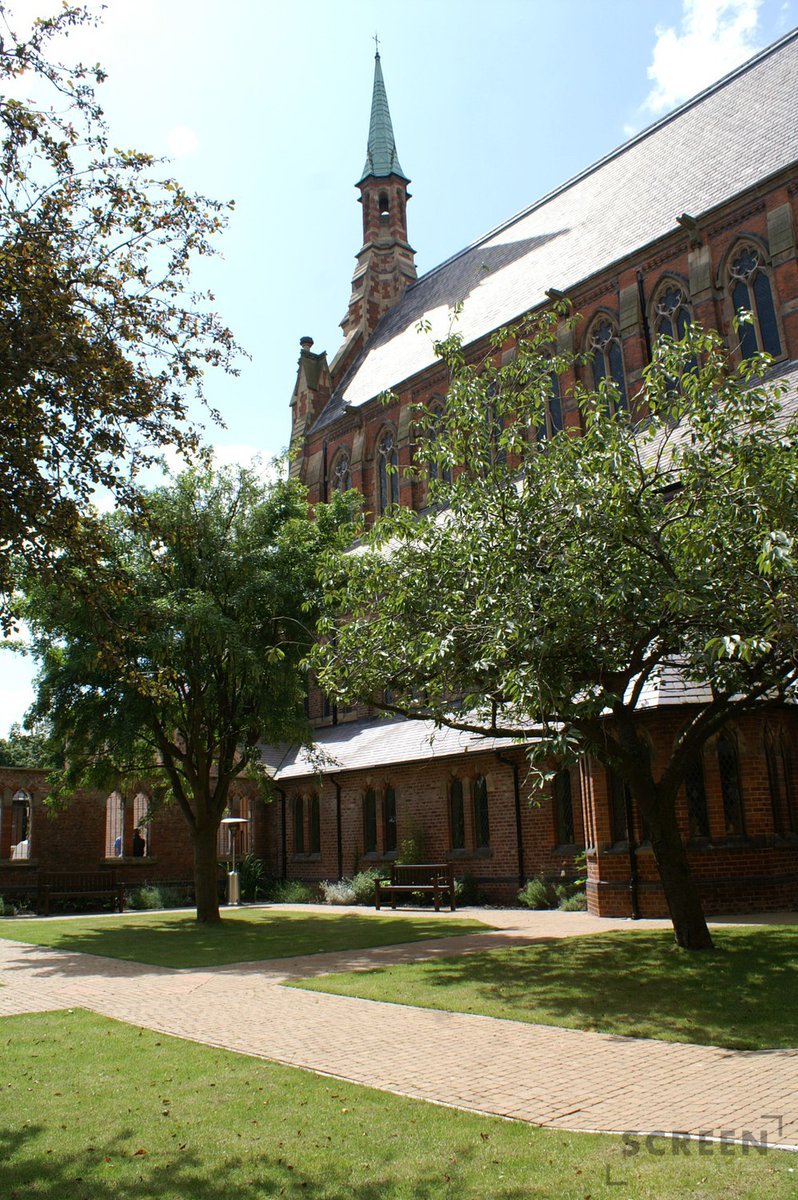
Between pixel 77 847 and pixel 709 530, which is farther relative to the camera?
pixel 77 847

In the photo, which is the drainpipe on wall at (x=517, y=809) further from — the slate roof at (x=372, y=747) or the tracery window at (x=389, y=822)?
the tracery window at (x=389, y=822)

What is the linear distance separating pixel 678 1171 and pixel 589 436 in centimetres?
799

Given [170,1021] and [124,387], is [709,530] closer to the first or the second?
[124,387]

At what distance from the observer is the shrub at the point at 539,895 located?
65.4 feet

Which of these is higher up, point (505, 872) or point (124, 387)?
point (124, 387)

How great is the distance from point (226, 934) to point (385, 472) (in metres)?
19.1

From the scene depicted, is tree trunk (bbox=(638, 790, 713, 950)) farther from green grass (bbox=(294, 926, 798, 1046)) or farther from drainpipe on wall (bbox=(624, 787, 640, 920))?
drainpipe on wall (bbox=(624, 787, 640, 920))

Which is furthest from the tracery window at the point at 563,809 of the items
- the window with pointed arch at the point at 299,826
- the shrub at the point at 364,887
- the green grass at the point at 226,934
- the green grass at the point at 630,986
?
the window with pointed arch at the point at 299,826

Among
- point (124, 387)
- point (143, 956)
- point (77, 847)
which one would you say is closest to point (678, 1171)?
point (124, 387)

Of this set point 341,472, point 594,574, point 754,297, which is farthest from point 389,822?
point 594,574

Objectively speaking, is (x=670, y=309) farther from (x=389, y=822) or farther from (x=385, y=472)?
(x=389, y=822)

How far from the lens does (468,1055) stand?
7.37m

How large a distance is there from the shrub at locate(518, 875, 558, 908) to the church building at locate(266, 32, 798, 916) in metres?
0.37

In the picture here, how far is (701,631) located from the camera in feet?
36.0
